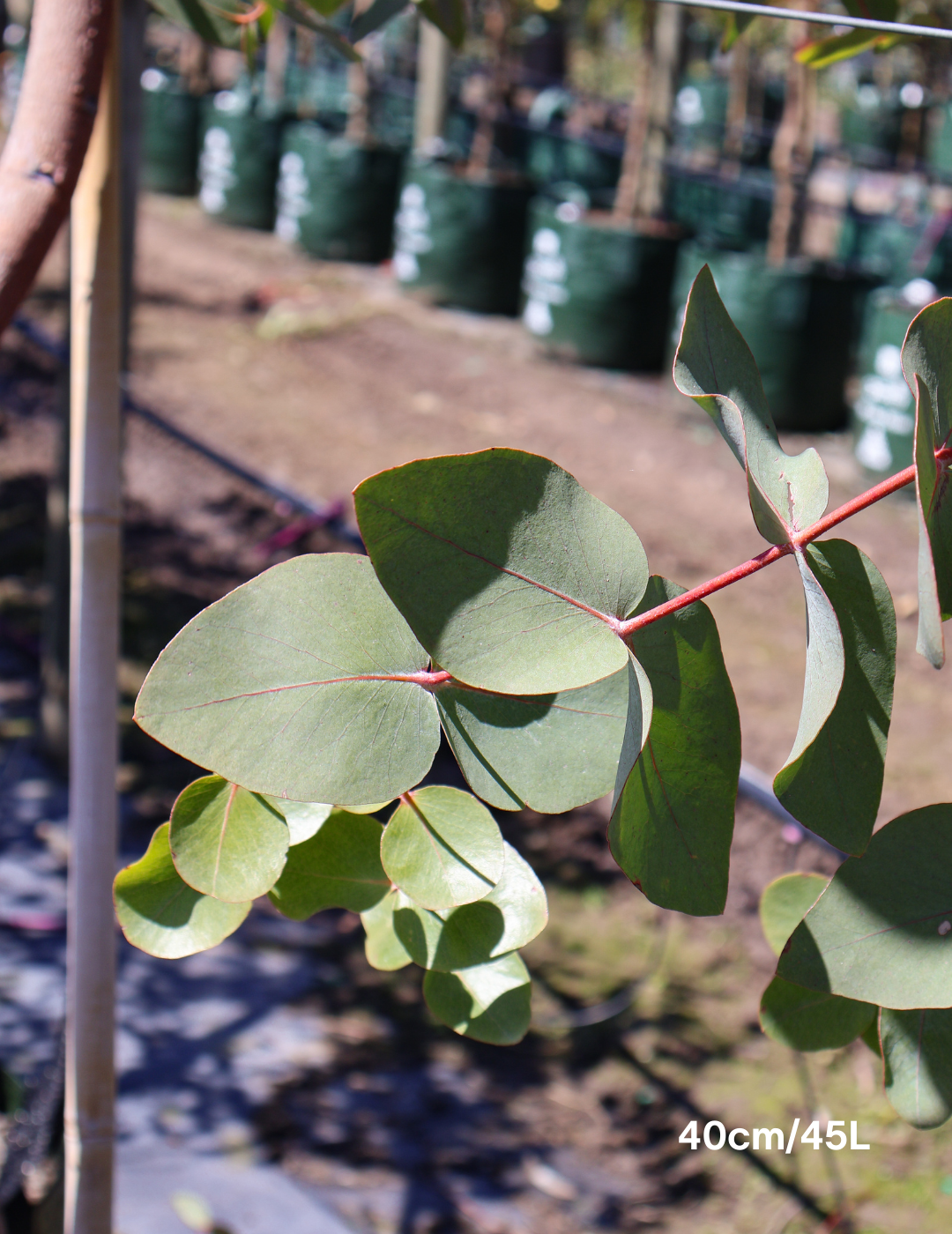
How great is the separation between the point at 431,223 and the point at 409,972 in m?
6.44

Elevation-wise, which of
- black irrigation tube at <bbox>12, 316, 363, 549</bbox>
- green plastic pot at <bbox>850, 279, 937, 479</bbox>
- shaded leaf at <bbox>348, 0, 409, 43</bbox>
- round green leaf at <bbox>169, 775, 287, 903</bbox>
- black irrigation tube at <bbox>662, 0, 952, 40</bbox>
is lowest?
black irrigation tube at <bbox>12, 316, 363, 549</bbox>

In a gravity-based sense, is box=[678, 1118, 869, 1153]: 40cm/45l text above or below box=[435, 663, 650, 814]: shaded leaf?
below

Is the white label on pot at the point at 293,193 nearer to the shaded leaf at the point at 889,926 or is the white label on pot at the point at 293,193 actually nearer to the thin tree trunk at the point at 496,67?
the thin tree trunk at the point at 496,67

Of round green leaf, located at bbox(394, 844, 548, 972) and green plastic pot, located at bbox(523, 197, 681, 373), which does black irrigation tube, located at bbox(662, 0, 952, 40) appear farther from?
A: green plastic pot, located at bbox(523, 197, 681, 373)

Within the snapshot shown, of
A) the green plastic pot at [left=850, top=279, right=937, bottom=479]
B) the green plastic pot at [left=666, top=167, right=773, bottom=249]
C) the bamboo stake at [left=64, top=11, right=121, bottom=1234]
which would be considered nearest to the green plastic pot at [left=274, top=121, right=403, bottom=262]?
the green plastic pot at [left=666, top=167, right=773, bottom=249]

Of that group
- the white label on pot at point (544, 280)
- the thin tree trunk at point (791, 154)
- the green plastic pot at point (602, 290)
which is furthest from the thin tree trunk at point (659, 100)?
the thin tree trunk at point (791, 154)

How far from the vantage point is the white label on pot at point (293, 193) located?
938 centimetres

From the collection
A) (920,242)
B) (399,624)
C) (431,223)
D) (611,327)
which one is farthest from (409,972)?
(920,242)

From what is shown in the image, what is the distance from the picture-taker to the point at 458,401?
6.59 meters

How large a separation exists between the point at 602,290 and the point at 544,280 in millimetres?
473

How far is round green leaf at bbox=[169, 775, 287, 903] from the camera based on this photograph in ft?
1.36

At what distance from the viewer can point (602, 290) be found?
7121 mm

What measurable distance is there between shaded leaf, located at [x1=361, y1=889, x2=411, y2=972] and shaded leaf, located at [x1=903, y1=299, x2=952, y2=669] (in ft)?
0.79

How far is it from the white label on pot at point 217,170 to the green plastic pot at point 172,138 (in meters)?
0.59
